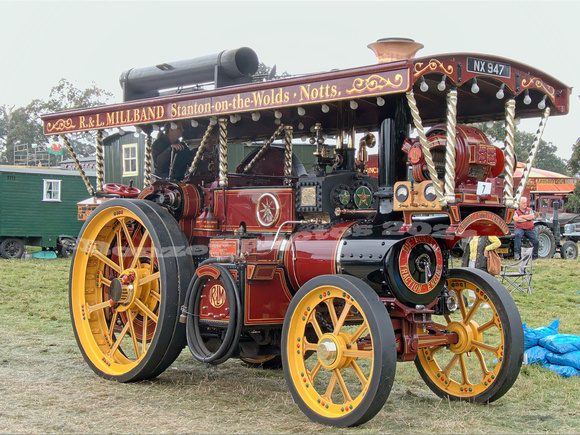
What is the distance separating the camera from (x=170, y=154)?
675cm

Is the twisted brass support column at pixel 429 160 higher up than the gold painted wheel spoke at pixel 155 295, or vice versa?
the twisted brass support column at pixel 429 160

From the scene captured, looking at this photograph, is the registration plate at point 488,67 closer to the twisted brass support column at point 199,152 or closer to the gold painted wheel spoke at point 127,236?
the twisted brass support column at point 199,152

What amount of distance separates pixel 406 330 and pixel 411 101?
154 cm

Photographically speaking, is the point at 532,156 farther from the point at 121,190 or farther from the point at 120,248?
the point at 121,190

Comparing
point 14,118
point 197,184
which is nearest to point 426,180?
point 197,184

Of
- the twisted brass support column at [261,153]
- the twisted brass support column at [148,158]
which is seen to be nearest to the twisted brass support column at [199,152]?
the twisted brass support column at [261,153]

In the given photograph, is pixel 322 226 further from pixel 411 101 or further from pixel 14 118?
pixel 14 118

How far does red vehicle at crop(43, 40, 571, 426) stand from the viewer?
456cm

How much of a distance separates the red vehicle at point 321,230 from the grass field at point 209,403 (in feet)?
0.77

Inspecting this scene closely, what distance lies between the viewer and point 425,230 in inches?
185

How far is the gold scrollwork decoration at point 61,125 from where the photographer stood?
6.71 m

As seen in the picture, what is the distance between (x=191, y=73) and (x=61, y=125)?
4.71 ft

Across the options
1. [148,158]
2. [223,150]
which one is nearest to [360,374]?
[223,150]

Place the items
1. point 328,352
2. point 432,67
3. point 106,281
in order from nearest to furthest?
point 432,67, point 328,352, point 106,281
